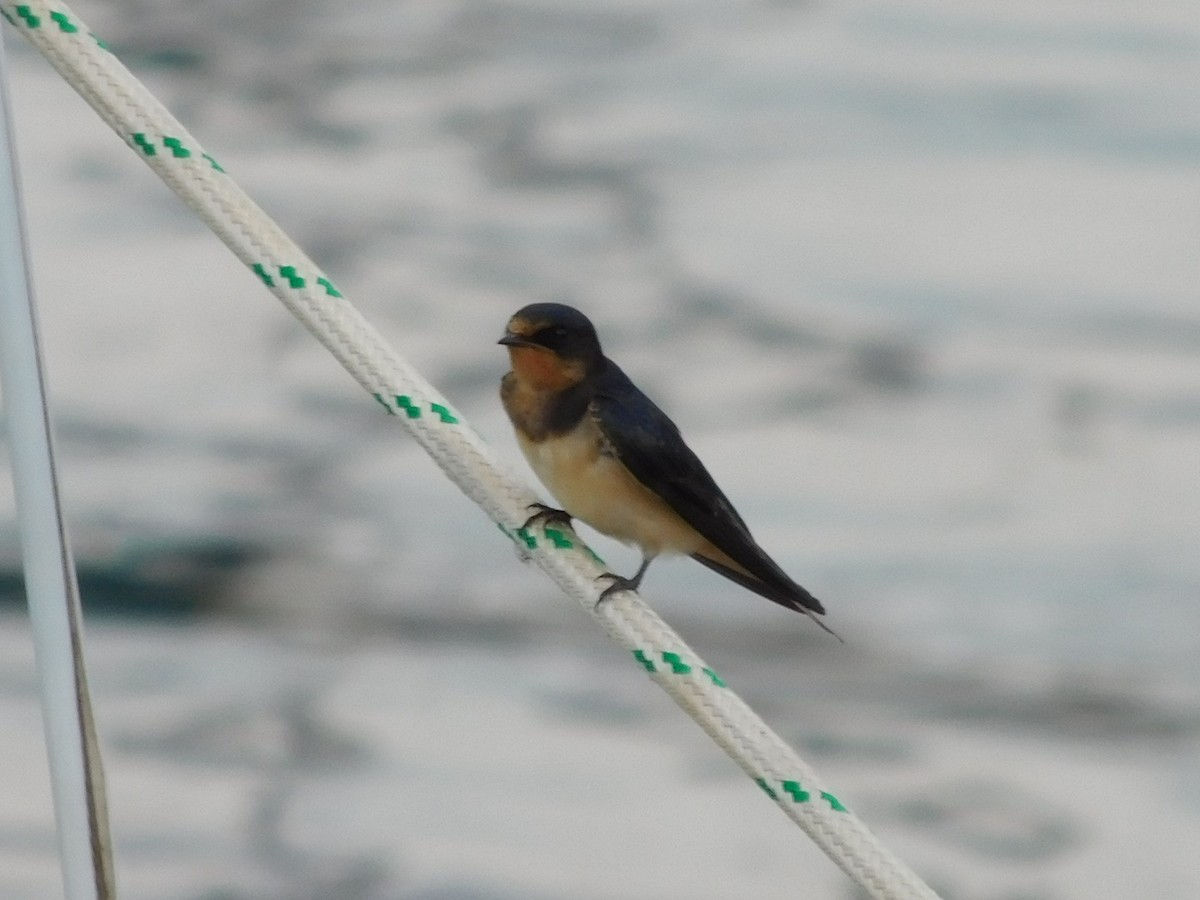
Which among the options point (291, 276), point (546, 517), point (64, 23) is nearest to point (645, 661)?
point (546, 517)

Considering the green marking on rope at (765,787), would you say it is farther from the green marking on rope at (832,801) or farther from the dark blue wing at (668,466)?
the dark blue wing at (668,466)

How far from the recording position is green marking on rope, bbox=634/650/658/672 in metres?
0.81

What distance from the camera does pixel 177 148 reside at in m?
0.75

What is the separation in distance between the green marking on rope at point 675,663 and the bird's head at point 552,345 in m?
0.31

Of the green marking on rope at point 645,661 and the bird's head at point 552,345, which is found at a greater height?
the bird's head at point 552,345

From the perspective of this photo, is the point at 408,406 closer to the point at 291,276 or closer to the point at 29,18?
the point at 291,276

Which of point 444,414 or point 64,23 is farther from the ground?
point 64,23

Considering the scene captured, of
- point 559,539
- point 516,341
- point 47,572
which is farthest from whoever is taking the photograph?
point 516,341

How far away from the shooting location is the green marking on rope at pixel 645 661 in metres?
0.81

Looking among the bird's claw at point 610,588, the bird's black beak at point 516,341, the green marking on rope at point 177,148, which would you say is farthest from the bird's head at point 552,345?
the green marking on rope at point 177,148

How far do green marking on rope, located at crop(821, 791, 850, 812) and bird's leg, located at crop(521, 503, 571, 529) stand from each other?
18 cm

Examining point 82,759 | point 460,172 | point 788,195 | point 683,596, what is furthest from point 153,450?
point 82,759

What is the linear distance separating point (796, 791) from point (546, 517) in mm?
207

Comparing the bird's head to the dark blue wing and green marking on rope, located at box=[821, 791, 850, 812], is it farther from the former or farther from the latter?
green marking on rope, located at box=[821, 791, 850, 812]
